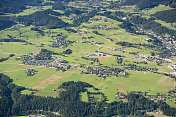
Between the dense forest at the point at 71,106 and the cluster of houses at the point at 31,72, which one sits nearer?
the dense forest at the point at 71,106

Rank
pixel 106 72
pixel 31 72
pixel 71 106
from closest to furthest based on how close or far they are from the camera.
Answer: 1. pixel 71 106
2. pixel 106 72
3. pixel 31 72

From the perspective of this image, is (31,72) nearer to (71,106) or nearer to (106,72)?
(106,72)

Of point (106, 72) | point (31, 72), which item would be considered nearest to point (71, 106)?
point (106, 72)

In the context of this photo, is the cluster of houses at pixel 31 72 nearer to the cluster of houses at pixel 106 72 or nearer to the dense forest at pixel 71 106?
the dense forest at pixel 71 106

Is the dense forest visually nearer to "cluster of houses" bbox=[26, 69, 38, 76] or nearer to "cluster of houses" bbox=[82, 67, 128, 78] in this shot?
"cluster of houses" bbox=[26, 69, 38, 76]

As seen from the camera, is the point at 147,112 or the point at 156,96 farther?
the point at 156,96

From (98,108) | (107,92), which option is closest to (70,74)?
(107,92)

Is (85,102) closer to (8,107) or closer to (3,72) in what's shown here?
(8,107)

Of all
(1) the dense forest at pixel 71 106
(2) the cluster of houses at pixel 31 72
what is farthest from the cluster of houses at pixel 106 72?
(2) the cluster of houses at pixel 31 72

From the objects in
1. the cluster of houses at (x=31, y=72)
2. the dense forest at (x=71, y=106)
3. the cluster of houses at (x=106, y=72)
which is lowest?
the cluster of houses at (x=31, y=72)
